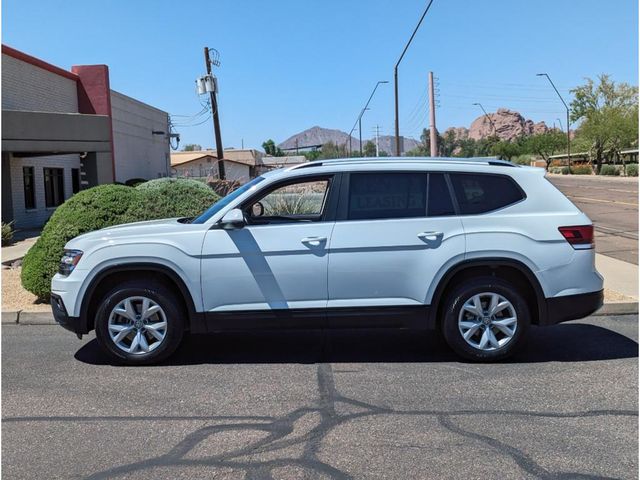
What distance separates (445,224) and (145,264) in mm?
2850

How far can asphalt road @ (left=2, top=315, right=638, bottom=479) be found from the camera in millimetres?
3953

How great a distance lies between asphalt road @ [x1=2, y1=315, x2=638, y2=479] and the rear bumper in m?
0.48

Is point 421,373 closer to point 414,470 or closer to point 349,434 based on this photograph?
point 349,434

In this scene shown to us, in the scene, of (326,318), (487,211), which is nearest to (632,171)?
(487,211)

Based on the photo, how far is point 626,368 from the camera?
591 centimetres

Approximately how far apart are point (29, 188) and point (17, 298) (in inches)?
605

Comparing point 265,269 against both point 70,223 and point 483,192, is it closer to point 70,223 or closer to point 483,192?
point 483,192

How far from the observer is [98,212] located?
9.16 m

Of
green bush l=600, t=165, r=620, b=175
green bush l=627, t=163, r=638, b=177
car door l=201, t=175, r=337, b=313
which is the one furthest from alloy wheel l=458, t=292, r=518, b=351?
green bush l=600, t=165, r=620, b=175

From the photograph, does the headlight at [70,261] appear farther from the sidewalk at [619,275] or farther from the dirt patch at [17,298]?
the sidewalk at [619,275]

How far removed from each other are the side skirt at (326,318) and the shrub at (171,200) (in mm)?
4004

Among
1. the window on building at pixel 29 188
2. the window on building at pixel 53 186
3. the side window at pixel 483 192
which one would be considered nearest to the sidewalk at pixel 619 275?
Result: the side window at pixel 483 192

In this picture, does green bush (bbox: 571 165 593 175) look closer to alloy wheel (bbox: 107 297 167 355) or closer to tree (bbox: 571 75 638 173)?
tree (bbox: 571 75 638 173)

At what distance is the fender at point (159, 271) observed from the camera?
5918 mm
